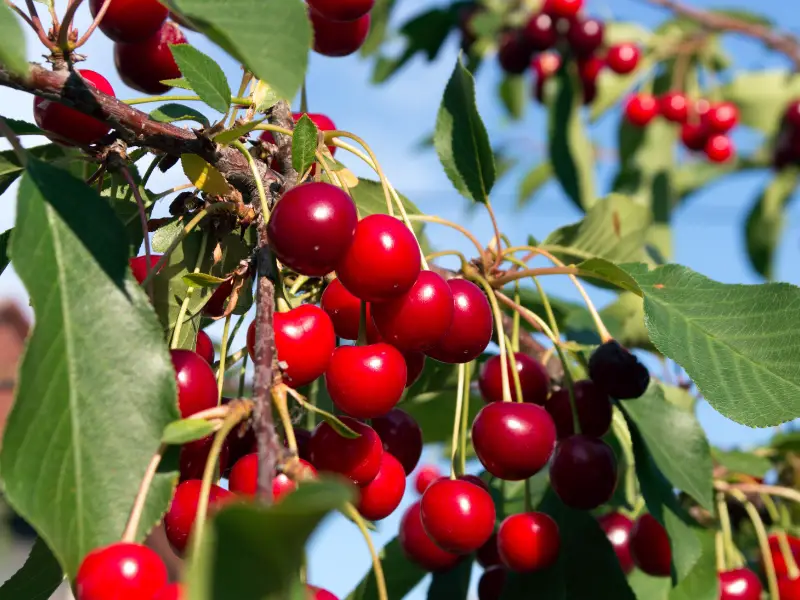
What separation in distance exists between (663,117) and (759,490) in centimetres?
318

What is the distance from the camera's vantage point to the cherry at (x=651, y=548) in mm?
1503

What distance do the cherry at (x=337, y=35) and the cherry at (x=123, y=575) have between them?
851 mm

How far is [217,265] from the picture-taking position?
45.8 inches

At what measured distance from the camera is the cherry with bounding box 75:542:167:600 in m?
0.64

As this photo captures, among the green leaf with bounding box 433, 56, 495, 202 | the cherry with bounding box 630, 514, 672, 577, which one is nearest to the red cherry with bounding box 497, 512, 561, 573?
the cherry with bounding box 630, 514, 672, 577

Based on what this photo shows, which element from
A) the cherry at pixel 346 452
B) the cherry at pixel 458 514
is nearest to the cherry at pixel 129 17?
the cherry at pixel 346 452

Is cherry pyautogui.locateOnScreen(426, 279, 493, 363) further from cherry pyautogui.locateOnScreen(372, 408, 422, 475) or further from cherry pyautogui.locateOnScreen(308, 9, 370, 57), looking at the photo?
cherry pyautogui.locateOnScreen(308, 9, 370, 57)

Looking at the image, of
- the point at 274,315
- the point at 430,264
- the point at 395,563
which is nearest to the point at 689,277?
the point at 430,264

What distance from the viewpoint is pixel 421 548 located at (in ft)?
4.26

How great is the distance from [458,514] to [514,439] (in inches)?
4.5

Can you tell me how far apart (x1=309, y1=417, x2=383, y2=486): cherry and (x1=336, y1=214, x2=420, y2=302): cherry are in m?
0.15

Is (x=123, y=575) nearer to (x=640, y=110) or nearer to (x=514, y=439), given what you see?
(x=514, y=439)

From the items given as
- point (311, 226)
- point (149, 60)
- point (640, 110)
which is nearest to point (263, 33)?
point (311, 226)

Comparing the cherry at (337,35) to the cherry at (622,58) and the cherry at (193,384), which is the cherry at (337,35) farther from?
the cherry at (622,58)
